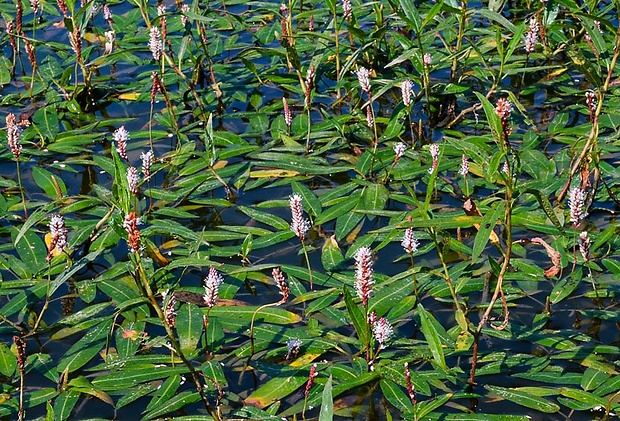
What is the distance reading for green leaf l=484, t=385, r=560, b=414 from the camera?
8.54 ft

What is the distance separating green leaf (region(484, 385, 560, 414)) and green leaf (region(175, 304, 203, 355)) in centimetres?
93

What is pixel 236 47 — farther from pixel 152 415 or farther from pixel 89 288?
pixel 152 415

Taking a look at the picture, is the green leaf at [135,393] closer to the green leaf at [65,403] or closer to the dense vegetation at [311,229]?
the dense vegetation at [311,229]

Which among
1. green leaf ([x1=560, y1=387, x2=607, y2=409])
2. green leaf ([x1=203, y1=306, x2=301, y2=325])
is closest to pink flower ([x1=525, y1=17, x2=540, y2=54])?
green leaf ([x1=203, y1=306, x2=301, y2=325])

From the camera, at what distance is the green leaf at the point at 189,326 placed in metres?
2.90

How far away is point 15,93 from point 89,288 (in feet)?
6.16

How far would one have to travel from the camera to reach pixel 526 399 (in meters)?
2.63

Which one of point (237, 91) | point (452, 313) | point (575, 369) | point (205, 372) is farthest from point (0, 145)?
point (575, 369)

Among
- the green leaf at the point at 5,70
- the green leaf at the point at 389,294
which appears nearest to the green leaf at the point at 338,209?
the green leaf at the point at 389,294

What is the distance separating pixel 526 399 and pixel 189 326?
109cm

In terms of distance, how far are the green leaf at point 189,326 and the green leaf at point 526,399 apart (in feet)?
3.04

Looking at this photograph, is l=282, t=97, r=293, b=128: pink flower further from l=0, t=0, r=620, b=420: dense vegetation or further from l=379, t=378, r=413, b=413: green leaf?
l=379, t=378, r=413, b=413: green leaf

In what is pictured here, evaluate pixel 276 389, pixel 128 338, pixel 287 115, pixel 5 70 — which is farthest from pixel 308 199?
pixel 5 70

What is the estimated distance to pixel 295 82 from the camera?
15.2 feet
